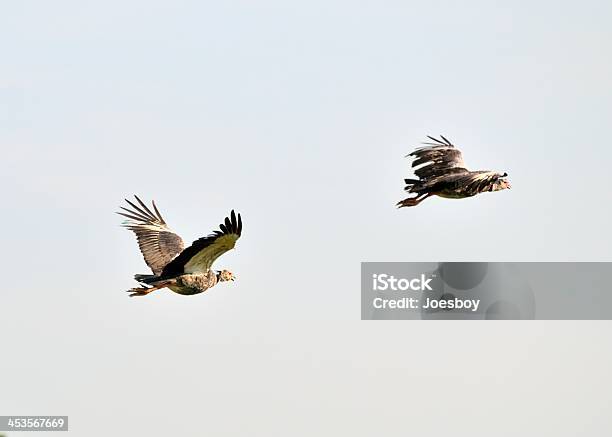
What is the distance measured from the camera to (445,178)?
2688 centimetres

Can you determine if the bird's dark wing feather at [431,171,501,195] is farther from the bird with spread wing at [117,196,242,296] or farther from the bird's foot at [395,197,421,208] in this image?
the bird with spread wing at [117,196,242,296]

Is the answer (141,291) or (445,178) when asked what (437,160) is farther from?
(141,291)

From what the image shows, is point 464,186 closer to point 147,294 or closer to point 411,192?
point 411,192

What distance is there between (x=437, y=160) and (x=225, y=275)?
212 inches

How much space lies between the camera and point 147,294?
26.0 m

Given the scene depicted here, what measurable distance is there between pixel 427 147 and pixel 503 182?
190 cm

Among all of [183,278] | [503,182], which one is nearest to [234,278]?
[183,278]

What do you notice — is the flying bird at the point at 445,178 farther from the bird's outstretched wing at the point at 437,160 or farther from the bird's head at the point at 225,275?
the bird's head at the point at 225,275

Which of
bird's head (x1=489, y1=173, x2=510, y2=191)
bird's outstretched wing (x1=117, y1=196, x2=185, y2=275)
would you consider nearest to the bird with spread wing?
bird's outstretched wing (x1=117, y1=196, x2=185, y2=275)

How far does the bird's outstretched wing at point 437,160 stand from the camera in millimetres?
27469

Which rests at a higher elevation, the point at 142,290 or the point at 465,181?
the point at 465,181

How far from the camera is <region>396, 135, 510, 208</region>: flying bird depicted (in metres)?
26.7

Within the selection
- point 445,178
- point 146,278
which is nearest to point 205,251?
point 146,278

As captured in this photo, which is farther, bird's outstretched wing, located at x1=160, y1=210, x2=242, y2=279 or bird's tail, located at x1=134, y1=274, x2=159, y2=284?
bird's tail, located at x1=134, y1=274, x2=159, y2=284
